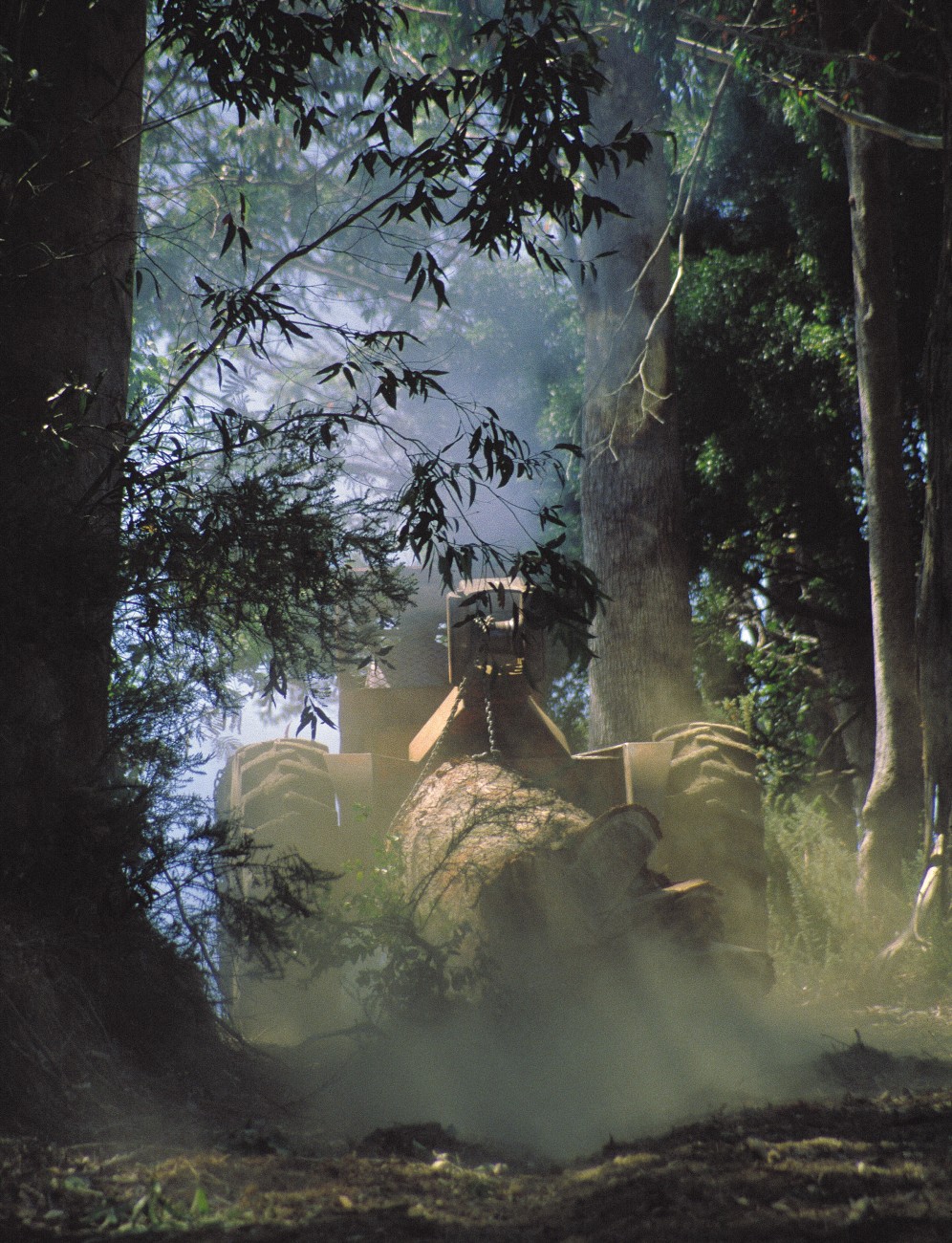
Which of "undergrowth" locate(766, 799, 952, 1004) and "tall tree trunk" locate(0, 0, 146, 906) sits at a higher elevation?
"tall tree trunk" locate(0, 0, 146, 906)

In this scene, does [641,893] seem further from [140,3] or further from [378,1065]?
[140,3]

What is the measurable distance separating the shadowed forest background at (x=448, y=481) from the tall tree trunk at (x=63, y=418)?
0.02 m

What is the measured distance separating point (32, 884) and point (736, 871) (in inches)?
140

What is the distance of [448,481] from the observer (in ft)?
13.1

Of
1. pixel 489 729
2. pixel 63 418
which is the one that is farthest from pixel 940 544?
pixel 63 418

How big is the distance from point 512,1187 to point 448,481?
8.24 feet

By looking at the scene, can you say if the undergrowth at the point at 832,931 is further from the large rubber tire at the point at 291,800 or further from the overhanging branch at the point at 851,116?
the overhanging branch at the point at 851,116

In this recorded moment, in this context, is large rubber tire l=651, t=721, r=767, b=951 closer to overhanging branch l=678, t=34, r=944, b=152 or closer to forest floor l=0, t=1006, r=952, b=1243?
forest floor l=0, t=1006, r=952, b=1243

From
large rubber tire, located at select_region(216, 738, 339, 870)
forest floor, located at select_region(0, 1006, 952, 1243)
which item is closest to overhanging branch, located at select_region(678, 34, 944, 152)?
large rubber tire, located at select_region(216, 738, 339, 870)

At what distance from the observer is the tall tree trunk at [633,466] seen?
7.83 metres

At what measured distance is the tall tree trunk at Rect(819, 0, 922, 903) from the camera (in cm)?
672

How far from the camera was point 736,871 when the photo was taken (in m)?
5.25

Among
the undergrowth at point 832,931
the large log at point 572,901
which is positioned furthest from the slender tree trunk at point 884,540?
the large log at point 572,901

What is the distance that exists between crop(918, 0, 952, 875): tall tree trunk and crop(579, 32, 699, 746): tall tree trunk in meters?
2.40
